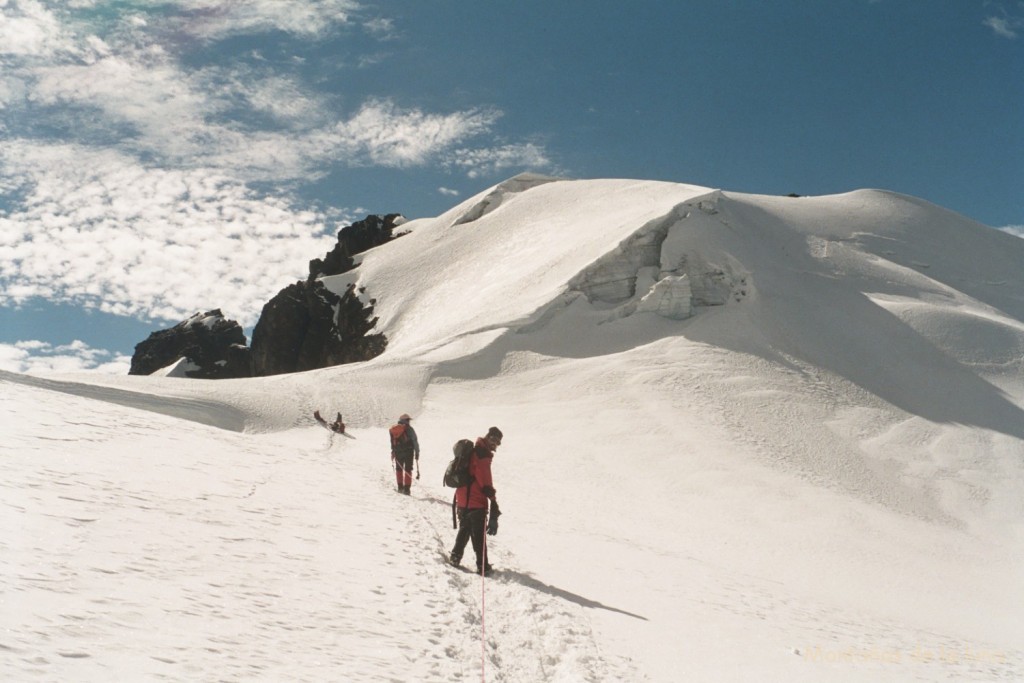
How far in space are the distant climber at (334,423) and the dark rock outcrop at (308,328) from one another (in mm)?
30664

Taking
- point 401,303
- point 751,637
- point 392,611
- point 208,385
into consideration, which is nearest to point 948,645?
point 751,637

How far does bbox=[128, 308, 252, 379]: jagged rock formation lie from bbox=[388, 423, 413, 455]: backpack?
253 ft

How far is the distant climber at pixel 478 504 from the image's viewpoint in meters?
10.3

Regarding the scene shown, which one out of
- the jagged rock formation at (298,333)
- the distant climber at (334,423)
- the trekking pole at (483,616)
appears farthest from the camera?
the jagged rock formation at (298,333)

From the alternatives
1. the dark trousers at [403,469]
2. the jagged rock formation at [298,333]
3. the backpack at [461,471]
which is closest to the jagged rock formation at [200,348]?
the jagged rock formation at [298,333]

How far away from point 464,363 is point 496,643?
32826 millimetres

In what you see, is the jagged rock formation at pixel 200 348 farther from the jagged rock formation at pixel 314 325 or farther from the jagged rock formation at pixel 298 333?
the jagged rock formation at pixel 314 325

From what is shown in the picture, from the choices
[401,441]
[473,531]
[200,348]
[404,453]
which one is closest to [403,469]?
[404,453]

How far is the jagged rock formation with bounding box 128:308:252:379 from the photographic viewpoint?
300 ft

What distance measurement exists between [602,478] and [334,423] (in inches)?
476

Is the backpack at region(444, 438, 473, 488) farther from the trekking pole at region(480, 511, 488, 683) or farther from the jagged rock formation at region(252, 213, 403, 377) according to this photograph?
the jagged rock formation at region(252, 213, 403, 377)

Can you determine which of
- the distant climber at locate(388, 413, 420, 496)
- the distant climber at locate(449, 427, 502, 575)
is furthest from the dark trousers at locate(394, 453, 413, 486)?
the distant climber at locate(449, 427, 502, 575)

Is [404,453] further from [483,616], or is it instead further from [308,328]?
[308,328]

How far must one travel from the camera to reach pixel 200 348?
318 ft
